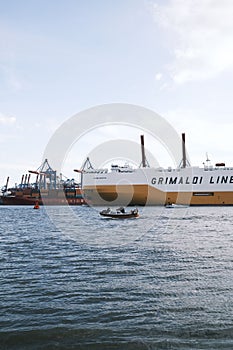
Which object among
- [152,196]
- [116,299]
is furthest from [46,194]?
[116,299]

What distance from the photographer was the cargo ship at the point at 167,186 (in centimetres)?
7238

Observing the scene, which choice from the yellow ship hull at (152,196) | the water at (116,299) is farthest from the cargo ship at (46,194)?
the water at (116,299)

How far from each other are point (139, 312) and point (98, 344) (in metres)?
1.86

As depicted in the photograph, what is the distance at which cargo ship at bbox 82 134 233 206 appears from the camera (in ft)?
237

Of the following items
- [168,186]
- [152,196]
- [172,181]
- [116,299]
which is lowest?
[116,299]

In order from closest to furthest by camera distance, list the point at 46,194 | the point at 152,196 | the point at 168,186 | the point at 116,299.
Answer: the point at 116,299
the point at 152,196
the point at 168,186
the point at 46,194

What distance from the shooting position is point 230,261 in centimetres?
1327

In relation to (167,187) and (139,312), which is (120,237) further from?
(167,187)

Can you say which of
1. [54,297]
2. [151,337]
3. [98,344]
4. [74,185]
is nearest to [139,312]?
[151,337]

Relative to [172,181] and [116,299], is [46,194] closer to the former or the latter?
[172,181]

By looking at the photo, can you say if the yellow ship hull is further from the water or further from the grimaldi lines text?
the water

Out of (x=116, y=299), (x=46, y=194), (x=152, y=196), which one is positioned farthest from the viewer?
(x=46, y=194)

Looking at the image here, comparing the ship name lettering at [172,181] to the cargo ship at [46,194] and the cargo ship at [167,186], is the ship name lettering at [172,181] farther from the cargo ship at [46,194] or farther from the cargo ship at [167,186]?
the cargo ship at [46,194]

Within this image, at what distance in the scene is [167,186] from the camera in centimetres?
7481
